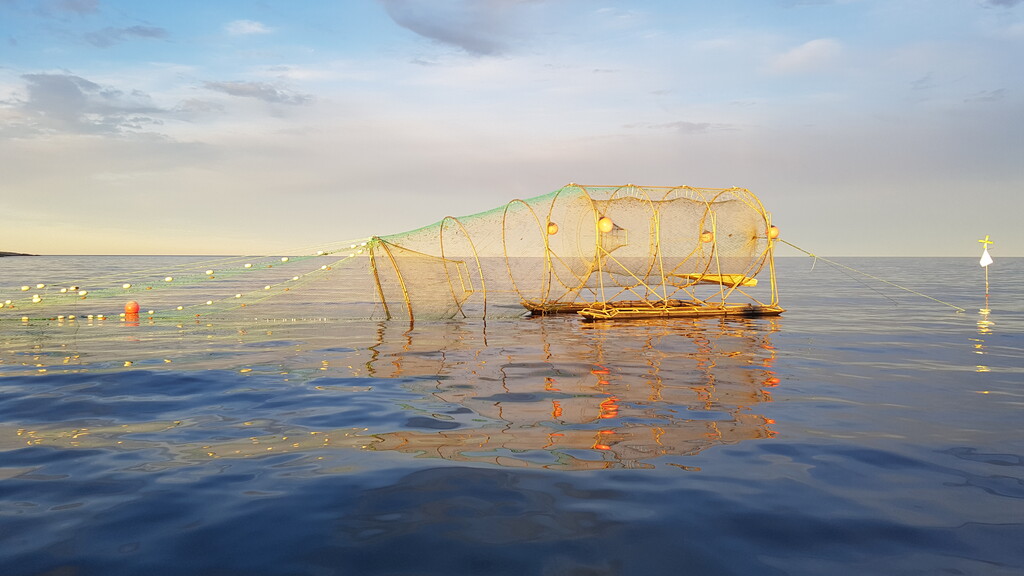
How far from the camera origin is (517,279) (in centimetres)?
1914

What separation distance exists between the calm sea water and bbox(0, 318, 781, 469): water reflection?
0.15 feet

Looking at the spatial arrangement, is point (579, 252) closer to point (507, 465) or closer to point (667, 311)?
point (667, 311)

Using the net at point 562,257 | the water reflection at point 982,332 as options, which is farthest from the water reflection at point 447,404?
the net at point 562,257

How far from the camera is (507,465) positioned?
4898 millimetres

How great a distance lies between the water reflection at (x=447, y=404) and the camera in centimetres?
546

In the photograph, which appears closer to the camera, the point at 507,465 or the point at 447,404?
the point at 507,465

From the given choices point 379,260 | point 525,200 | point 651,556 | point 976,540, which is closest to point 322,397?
point 651,556

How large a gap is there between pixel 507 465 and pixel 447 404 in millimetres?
2341

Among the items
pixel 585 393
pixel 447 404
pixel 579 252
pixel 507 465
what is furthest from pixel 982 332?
pixel 507 465

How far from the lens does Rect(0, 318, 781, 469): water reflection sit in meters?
5.46

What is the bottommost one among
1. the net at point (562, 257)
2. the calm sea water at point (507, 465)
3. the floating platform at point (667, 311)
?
the calm sea water at point (507, 465)

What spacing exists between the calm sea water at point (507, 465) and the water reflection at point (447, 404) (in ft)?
0.15

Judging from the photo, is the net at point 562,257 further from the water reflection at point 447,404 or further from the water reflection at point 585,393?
the water reflection at point 447,404

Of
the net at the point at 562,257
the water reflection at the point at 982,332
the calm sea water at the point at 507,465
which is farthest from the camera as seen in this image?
the net at the point at 562,257
